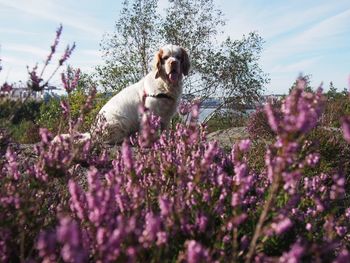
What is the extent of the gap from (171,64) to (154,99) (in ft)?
2.21

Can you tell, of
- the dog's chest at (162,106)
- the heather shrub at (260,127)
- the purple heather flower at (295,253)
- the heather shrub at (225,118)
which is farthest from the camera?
the heather shrub at (225,118)

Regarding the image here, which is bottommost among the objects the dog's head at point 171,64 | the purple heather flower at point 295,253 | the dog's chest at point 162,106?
the purple heather flower at point 295,253

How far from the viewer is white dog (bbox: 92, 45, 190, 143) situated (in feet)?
26.5

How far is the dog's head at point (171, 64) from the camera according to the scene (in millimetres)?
8078

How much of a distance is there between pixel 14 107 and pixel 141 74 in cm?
1663

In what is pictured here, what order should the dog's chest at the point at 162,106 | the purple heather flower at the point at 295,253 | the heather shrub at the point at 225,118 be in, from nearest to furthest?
the purple heather flower at the point at 295,253 → the dog's chest at the point at 162,106 → the heather shrub at the point at 225,118

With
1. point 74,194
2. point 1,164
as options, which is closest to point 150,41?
point 1,164

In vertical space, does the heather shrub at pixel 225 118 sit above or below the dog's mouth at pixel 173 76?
below

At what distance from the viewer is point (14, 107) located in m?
2.54

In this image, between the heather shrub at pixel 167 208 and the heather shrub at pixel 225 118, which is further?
the heather shrub at pixel 225 118

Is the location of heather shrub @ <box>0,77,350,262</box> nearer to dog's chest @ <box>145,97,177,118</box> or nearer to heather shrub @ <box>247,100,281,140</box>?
dog's chest @ <box>145,97,177,118</box>

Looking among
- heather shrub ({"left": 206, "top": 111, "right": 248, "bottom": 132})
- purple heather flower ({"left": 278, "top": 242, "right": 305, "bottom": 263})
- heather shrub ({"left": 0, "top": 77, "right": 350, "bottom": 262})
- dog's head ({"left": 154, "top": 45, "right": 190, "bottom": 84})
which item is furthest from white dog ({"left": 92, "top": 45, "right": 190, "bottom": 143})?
heather shrub ({"left": 206, "top": 111, "right": 248, "bottom": 132})

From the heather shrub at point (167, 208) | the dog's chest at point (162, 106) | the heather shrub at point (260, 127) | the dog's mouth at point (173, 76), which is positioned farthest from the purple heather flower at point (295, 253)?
the heather shrub at point (260, 127)

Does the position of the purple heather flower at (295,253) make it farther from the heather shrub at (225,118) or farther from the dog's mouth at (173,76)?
the heather shrub at (225,118)
